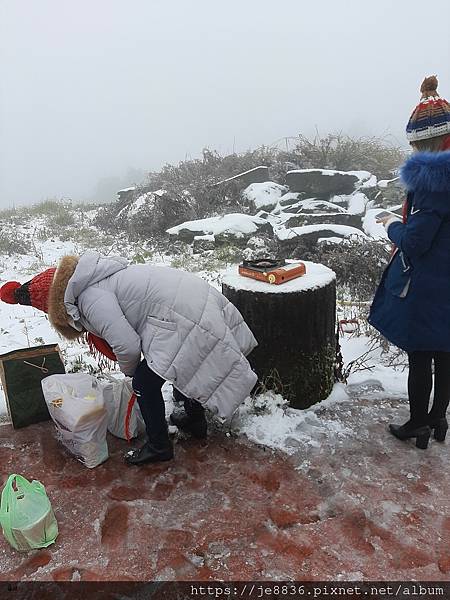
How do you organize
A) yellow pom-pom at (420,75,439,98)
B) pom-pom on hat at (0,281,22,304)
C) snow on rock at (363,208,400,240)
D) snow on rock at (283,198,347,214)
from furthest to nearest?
snow on rock at (283,198,347,214) → snow on rock at (363,208,400,240) → pom-pom on hat at (0,281,22,304) → yellow pom-pom at (420,75,439,98)

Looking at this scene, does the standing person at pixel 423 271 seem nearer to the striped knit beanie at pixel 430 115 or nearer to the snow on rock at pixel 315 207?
the striped knit beanie at pixel 430 115

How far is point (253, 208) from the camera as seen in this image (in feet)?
31.7

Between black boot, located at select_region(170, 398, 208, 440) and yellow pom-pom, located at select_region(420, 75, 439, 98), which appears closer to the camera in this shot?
yellow pom-pom, located at select_region(420, 75, 439, 98)

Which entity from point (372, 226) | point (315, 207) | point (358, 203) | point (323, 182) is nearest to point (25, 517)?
point (372, 226)

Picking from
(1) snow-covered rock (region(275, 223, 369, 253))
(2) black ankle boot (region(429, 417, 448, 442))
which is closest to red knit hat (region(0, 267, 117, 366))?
(2) black ankle boot (region(429, 417, 448, 442))

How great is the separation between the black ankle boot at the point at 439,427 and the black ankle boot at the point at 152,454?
150 cm

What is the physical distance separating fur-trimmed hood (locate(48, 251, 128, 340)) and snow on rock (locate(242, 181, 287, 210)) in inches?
293

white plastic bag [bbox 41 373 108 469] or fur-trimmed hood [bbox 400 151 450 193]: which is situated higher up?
fur-trimmed hood [bbox 400 151 450 193]

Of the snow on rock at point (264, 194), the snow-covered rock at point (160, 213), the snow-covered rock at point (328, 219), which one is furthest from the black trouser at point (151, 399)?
the snow on rock at point (264, 194)

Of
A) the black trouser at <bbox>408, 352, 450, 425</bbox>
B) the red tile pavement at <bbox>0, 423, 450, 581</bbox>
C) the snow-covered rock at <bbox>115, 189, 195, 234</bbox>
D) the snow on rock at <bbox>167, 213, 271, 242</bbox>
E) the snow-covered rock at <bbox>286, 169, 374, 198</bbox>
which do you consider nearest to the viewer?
the red tile pavement at <bbox>0, 423, 450, 581</bbox>

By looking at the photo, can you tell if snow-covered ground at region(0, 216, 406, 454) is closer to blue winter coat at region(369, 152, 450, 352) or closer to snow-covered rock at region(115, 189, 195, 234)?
blue winter coat at region(369, 152, 450, 352)

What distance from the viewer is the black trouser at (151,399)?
8.14ft

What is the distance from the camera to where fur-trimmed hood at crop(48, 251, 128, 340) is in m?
2.32

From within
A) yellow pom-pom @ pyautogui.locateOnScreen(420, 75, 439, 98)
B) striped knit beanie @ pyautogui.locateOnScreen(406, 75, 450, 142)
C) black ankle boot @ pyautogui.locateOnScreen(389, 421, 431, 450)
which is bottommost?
black ankle boot @ pyautogui.locateOnScreen(389, 421, 431, 450)
